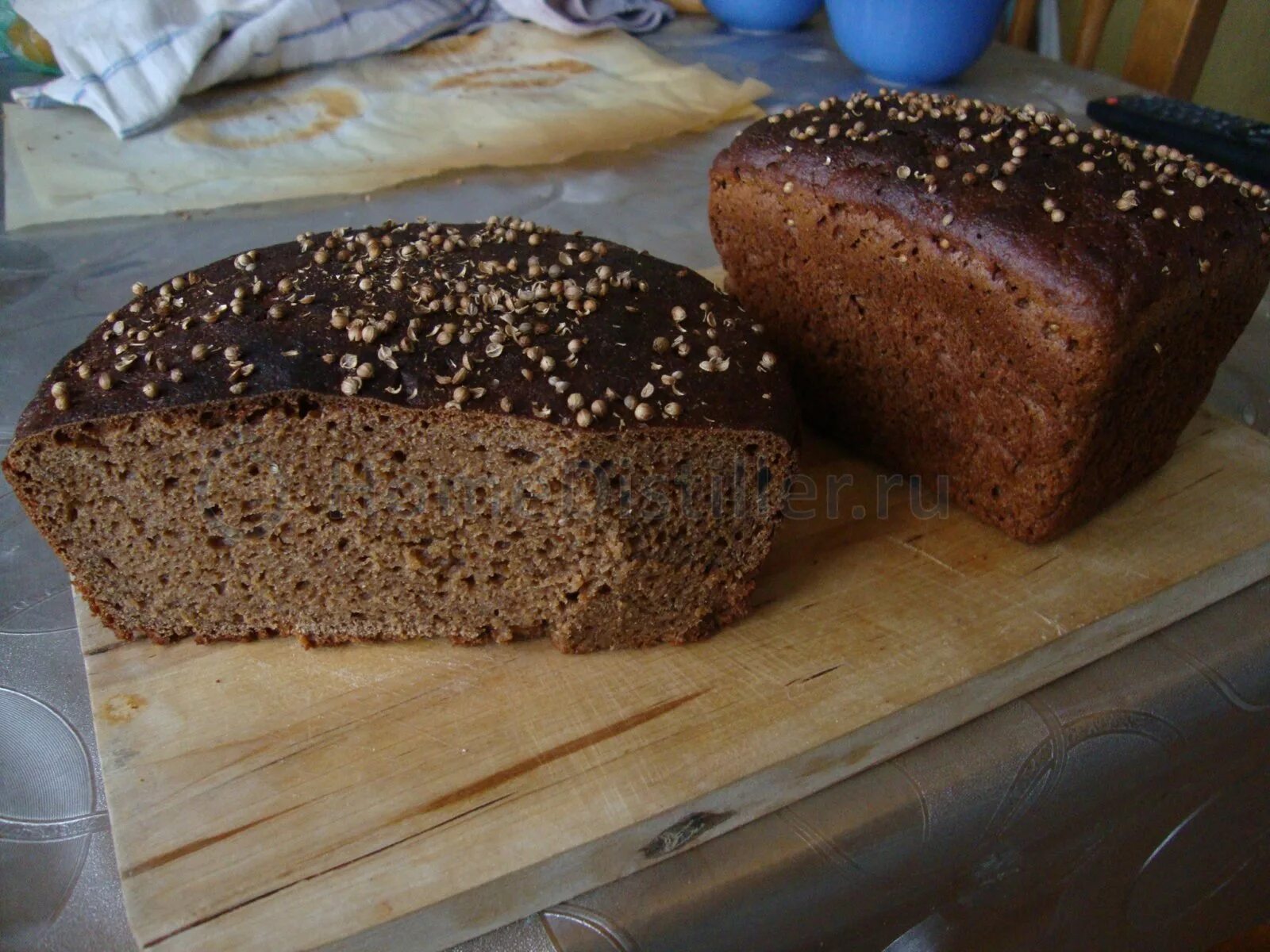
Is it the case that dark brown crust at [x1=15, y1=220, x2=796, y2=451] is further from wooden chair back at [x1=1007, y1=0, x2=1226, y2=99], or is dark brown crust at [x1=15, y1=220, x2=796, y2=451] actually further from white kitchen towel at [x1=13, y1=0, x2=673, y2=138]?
wooden chair back at [x1=1007, y1=0, x2=1226, y2=99]

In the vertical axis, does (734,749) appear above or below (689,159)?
below

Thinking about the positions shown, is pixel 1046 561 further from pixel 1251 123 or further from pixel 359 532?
pixel 1251 123

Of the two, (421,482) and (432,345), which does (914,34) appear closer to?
(432,345)

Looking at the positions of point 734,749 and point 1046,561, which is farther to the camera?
point 1046,561

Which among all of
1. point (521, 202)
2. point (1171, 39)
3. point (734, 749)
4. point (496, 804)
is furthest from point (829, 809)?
point (1171, 39)

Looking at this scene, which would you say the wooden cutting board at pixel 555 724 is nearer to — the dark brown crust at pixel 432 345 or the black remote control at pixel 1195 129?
the dark brown crust at pixel 432 345

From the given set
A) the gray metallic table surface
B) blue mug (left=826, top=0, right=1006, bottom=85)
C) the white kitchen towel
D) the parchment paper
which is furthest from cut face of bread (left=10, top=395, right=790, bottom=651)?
blue mug (left=826, top=0, right=1006, bottom=85)
